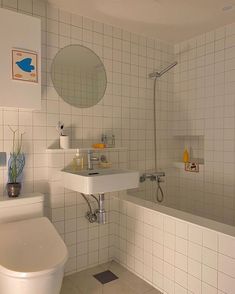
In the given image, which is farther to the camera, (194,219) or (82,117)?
(82,117)

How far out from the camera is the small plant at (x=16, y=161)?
5.89ft

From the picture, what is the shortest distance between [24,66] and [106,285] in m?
1.65

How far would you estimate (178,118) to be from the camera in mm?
2789

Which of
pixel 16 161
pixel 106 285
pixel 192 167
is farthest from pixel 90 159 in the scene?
pixel 192 167

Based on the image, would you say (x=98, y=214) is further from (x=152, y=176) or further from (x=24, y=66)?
(x=24, y=66)

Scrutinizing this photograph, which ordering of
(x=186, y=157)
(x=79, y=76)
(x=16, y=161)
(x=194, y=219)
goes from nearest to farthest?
1. (x=194, y=219)
2. (x=16, y=161)
3. (x=79, y=76)
4. (x=186, y=157)

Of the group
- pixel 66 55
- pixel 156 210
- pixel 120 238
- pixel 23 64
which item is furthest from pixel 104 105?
pixel 120 238

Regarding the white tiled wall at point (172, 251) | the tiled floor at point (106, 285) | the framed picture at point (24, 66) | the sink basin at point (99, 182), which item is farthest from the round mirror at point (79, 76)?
the tiled floor at point (106, 285)

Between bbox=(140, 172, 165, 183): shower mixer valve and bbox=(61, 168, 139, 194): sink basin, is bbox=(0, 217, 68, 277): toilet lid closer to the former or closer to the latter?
bbox=(61, 168, 139, 194): sink basin

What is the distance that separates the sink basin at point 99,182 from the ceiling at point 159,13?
1267 mm

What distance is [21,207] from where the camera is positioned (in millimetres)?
1722

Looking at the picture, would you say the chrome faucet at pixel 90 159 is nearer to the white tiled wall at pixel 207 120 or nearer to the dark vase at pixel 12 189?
the dark vase at pixel 12 189

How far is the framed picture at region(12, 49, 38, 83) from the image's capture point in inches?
63.5

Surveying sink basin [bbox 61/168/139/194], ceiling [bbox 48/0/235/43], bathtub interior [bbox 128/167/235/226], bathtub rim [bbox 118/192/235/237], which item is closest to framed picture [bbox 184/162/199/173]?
bathtub interior [bbox 128/167/235/226]
